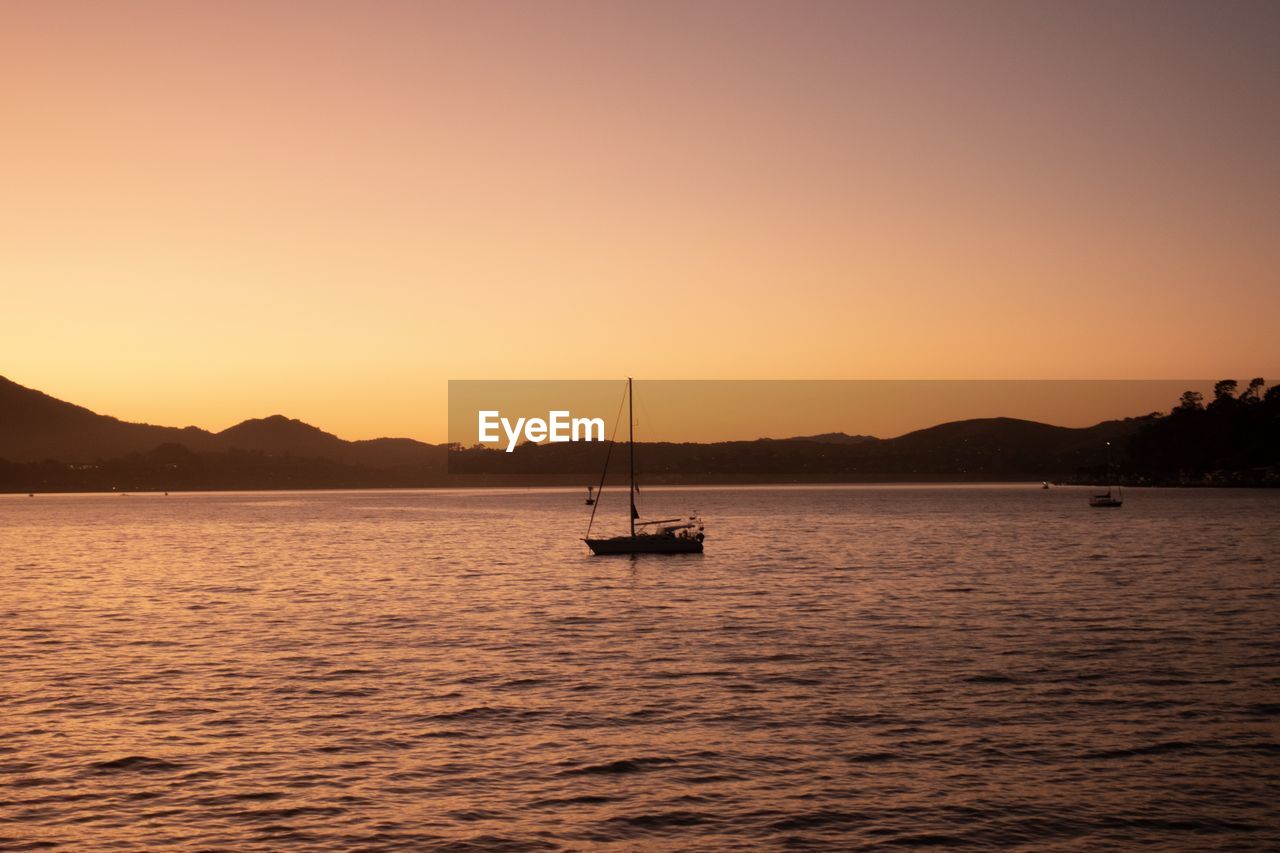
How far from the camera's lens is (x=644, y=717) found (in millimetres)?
34094

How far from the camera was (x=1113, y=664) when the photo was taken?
43.7 meters

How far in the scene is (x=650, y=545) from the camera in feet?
357

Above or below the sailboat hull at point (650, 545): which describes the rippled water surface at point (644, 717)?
below

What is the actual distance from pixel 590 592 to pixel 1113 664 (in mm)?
41197

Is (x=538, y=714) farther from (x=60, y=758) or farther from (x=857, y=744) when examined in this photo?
(x=60, y=758)

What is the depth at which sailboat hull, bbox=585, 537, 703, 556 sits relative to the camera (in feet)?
357

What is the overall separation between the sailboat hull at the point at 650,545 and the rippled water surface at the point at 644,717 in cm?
2945

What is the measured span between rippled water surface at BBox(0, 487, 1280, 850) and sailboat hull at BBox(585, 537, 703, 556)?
2945 cm

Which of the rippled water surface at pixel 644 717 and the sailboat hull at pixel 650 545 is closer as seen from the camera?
the rippled water surface at pixel 644 717

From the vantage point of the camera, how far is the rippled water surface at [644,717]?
23.7 metres

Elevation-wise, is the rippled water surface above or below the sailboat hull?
below

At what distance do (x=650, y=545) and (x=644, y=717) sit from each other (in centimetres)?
7483

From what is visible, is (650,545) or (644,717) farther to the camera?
(650,545)

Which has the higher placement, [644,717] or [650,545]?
[650,545]
